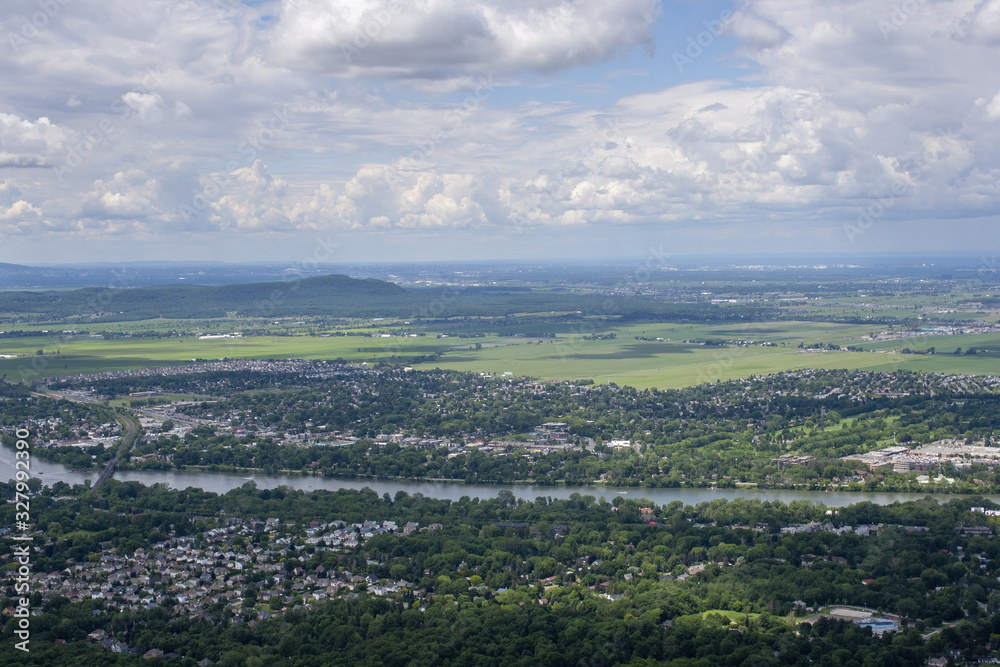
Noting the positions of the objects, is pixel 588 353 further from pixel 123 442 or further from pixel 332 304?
pixel 332 304

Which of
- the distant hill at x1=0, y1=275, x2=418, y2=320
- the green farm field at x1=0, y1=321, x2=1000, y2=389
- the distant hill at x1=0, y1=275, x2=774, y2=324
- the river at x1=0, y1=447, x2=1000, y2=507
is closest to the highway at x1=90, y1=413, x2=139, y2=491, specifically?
the river at x1=0, y1=447, x2=1000, y2=507

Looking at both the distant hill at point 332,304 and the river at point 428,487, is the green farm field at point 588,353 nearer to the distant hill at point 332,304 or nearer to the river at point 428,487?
the distant hill at point 332,304

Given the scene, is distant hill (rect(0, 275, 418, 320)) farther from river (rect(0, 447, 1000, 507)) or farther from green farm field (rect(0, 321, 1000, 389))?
river (rect(0, 447, 1000, 507))

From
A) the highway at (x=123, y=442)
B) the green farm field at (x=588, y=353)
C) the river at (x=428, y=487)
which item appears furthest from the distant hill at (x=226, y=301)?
the river at (x=428, y=487)

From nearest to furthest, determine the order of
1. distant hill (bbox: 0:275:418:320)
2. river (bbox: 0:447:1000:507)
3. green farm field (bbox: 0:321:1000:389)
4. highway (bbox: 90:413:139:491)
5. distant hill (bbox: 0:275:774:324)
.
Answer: river (bbox: 0:447:1000:507)
highway (bbox: 90:413:139:491)
green farm field (bbox: 0:321:1000:389)
distant hill (bbox: 0:275:774:324)
distant hill (bbox: 0:275:418:320)

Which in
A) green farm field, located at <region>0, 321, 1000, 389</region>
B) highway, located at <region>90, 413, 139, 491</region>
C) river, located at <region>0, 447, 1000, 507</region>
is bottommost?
river, located at <region>0, 447, 1000, 507</region>

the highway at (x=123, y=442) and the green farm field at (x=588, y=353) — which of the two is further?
the green farm field at (x=588, y=353)

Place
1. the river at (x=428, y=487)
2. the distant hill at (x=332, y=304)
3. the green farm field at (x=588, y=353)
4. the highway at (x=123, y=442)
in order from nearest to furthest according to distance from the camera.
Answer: the river at (x=428, y=487) < the highway at (x=123, y=442) < the green farm field at (x=588, y=353) < the distant hill at (x=332, y=304)

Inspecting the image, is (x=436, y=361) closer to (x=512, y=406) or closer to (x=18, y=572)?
(x=512, y=406)
